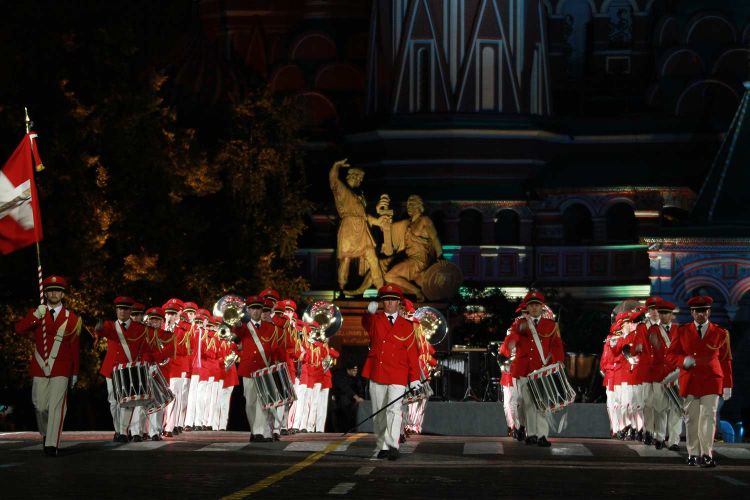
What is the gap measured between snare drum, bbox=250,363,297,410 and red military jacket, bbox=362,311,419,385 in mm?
2852

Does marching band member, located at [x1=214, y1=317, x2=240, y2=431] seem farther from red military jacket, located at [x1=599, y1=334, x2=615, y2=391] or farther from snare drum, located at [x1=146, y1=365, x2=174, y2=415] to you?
red military jacket, located at [x1=599, y1=334, x2=615, y2=391]

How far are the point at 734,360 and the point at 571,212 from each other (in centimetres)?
983

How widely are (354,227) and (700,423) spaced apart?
27.8 m

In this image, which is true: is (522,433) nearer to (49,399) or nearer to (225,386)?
(225,386)

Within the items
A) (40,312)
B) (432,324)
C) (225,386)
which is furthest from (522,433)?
(40,312)

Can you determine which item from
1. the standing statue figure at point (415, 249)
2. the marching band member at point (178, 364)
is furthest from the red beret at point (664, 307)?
the standing statue figure at point (415, 249)

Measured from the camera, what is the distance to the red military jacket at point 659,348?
29.4 m

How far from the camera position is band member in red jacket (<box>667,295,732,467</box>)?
1001 inches

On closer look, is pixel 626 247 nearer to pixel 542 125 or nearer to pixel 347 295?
pixel 542 125

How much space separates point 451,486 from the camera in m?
21.0

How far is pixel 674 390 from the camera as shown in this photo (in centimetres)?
2878

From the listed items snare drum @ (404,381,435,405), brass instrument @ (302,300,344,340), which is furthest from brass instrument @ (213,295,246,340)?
snare drum @ (404,381,435,405)

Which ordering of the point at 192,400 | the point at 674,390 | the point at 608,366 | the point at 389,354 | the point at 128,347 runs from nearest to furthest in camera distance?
the point at 389,354
the point at 674,390
the point at 128,347
the point at 608,366
the point at 192,400

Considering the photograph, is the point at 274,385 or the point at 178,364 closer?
the point at 274,385
